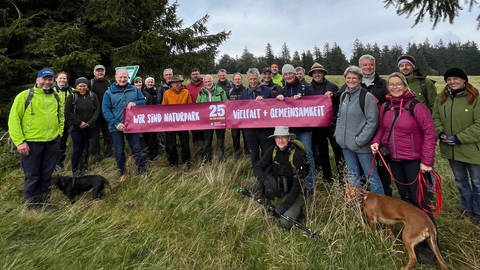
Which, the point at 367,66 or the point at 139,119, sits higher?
the point at 367,66

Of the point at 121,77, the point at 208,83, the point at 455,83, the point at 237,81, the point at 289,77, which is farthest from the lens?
the point at 237,81

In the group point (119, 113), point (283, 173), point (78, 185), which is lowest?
point (78, 185)

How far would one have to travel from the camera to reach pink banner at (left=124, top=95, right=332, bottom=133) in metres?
6.12

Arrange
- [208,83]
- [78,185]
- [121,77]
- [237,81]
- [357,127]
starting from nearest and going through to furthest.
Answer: [357,127], [78,185], [121,77], [208,83], [237,81]

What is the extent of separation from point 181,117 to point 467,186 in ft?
16.7

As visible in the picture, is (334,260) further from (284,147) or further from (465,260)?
(284,147)

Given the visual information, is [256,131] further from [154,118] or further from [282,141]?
[154,118]

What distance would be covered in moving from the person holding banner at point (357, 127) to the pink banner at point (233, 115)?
3.51 feet

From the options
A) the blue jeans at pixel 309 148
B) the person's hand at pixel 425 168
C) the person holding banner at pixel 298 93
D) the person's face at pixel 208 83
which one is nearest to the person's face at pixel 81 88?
the person's face at pixel 208 83

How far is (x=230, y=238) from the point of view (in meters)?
4.28

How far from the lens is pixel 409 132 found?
4238mm

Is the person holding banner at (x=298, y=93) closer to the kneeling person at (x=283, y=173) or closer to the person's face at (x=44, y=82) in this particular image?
the kneeling person at (x=283, y=173)

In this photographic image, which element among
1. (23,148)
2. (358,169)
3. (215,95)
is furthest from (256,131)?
(23,148)

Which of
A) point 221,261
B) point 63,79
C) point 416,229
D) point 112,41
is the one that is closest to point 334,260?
point 416,229
